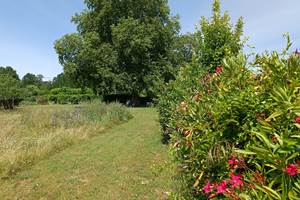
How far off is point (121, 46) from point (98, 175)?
20.4 meters

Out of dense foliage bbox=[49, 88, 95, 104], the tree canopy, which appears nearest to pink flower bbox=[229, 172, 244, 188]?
the tree canopy

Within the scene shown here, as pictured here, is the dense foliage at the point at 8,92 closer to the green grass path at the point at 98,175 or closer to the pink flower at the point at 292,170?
the green grass path at the point at 98,175

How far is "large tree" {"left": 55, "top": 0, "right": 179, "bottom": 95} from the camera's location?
24438 millimetres

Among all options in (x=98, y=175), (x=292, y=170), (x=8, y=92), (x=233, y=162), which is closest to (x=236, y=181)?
(x=233, y=162)

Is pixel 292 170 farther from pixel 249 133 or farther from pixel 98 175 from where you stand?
pixel 98 175

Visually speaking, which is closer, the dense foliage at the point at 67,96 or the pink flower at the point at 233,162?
the pink flower at the point at 233,162

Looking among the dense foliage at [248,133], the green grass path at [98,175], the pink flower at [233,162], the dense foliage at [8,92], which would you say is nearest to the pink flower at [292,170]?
the dense foliage at [248,133]

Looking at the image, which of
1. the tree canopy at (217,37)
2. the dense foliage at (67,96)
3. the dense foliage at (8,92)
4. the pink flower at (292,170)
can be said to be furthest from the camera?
the dense foliage at (67,96)

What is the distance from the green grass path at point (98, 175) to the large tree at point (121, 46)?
16.9 metres

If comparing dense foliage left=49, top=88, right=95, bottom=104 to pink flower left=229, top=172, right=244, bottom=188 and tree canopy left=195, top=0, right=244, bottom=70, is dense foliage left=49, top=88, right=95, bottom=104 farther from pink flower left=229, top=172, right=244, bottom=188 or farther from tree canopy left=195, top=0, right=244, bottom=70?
pink flower left=229, top=172, right=244, bottom=188

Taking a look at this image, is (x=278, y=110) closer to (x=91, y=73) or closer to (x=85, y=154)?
(x=85, y=154)

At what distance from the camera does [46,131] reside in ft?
33.4

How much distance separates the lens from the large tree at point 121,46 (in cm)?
2444

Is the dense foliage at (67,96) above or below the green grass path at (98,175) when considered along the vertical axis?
above
